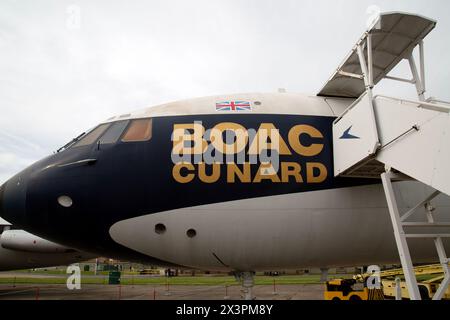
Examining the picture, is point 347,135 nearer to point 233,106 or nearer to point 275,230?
point 275,230

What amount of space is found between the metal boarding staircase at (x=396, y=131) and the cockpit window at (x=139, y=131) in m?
4.38

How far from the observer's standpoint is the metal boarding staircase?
6.11 metres

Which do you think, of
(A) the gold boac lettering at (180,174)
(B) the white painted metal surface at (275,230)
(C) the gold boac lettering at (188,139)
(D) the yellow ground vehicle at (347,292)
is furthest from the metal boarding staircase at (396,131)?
(D) the yellow ground vehicle at (347,292)

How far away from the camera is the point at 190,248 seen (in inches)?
316

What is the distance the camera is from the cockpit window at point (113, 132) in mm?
8500

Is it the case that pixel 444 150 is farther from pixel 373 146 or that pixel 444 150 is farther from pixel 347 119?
pixel 347 119

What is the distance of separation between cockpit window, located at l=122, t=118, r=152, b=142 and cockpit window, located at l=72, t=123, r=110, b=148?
0.84 meters

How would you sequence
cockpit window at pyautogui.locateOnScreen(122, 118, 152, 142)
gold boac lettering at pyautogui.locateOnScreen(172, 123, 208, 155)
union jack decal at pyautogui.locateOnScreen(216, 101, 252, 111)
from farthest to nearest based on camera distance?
union jack decal at pyautogui.locateOnScreen(216, 101, 252, 111) < cockpit window at pyautogui.locateOnScreen(122, 118, 152, 142) < gold boac lettering at pyautogui.locateOnScreen(172, 123, 208, 155)

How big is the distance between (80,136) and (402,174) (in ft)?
25.0

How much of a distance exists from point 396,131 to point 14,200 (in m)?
8.28

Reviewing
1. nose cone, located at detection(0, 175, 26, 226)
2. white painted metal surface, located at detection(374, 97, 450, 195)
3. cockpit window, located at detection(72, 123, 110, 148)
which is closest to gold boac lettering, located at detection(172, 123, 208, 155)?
cockpit window, located at detection(72, 123, 110, 148)

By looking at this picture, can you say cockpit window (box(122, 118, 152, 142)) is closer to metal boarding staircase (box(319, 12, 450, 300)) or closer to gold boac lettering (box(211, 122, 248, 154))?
gold boac lettering (box(211, 122, 248, 154))
